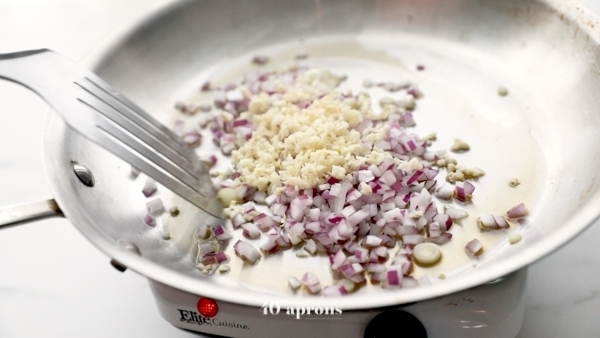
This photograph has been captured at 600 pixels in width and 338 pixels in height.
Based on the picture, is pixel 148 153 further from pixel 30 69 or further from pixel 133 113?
pixel 30 69

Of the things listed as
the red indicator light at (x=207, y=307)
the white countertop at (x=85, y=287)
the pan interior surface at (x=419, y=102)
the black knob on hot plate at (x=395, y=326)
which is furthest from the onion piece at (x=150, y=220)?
the black knob on hot plate at (x=395, y=326)

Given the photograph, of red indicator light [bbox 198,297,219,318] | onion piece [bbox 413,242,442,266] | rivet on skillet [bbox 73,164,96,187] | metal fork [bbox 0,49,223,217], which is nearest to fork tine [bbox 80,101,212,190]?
metal fork [bbox 0,49,223,217]

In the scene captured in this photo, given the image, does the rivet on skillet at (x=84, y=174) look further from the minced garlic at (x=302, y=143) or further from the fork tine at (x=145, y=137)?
the minced garlic at (x=302, y=143)

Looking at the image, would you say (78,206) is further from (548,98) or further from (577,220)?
(548,98)

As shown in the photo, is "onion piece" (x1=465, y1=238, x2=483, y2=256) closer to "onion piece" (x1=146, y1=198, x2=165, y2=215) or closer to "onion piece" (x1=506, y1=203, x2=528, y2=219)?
"onion piece" (x1=506, y1=203, x2=528, y2=219)

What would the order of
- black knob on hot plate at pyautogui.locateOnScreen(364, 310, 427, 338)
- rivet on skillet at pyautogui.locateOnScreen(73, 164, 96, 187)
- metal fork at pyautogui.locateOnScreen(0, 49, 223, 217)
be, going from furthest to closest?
rivet on skillet at pyautogui.locateOnScreen(73, 164, 96, 187) → metal fork at pyautogui.locateOnScreen(0, 49, 223, 217) → black knob on hot plate at pyautogui.locateOnScreen(364, 310, 427, 338)

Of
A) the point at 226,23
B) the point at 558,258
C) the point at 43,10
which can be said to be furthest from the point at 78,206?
the point at 43,10

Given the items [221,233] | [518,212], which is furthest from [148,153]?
[518,212]
